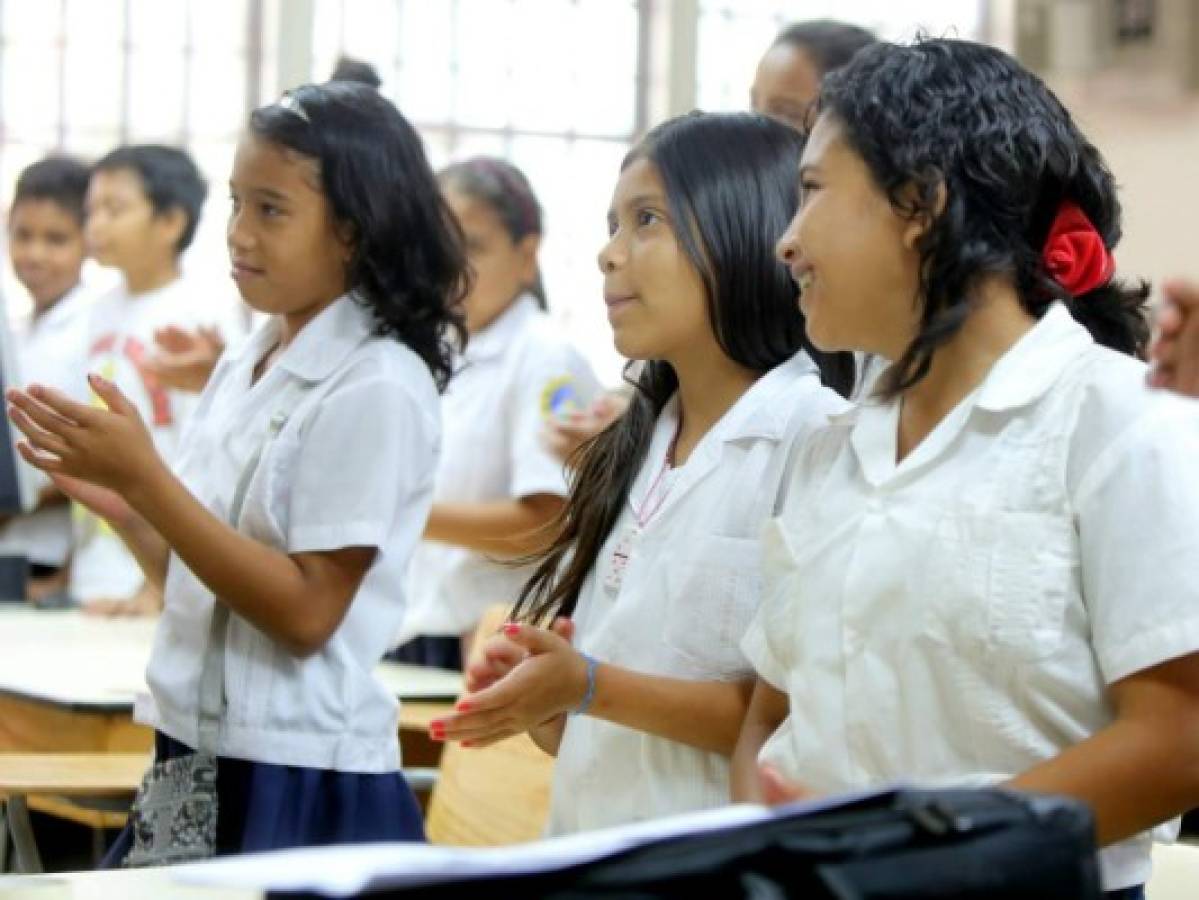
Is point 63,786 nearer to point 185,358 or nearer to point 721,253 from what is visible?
point 185,358

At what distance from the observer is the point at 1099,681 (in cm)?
157

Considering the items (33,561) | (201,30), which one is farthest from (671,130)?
(201,30)

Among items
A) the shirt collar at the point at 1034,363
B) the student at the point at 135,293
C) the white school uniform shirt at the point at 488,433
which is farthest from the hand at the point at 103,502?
the student at the point at 135,293

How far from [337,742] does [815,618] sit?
92 cm

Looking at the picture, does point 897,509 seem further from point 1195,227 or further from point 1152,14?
point 1195,227

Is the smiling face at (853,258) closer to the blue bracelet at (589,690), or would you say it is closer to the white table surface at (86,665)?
the blue bracelet at (589,690)

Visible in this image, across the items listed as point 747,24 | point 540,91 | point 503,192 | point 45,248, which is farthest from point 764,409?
point 747,24

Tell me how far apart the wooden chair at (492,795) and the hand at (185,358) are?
54 cm

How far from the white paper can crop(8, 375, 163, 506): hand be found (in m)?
1.24

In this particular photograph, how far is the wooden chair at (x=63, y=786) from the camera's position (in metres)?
2.75

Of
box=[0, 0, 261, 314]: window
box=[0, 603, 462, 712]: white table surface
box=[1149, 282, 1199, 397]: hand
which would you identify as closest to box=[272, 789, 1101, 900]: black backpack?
box=[1149, 282, 1199, 397]: hand

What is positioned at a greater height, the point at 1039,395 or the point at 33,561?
the point at 1039,395

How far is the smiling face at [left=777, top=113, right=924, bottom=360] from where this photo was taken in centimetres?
171

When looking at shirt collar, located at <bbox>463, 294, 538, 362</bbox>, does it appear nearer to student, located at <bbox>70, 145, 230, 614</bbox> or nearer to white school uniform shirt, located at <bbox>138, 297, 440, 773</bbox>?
student, located at <bbox>70, 145, 230, 614</bbox>
